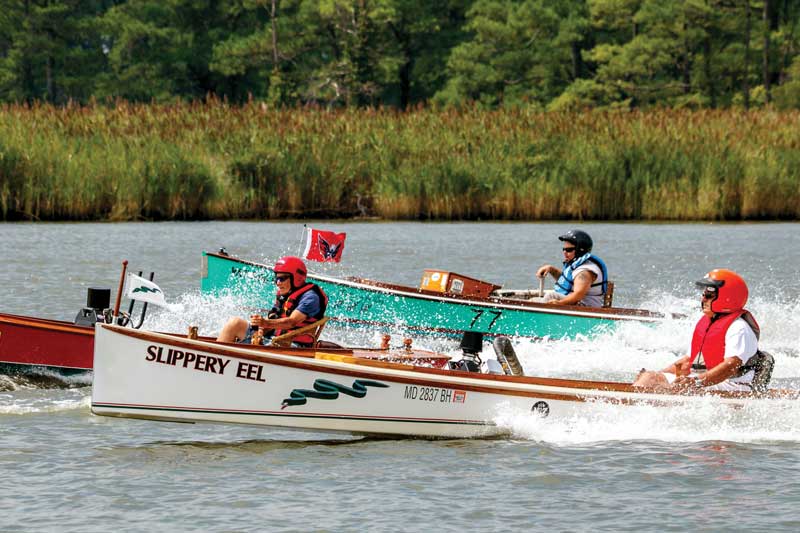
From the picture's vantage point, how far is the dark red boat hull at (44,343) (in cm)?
1426

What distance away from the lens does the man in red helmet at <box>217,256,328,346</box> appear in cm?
1285

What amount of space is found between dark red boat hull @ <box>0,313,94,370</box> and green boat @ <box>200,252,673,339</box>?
5372 mm

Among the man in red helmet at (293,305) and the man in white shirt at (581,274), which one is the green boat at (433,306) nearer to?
the man in white shirt at (581,274)

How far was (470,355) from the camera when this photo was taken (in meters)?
12.4

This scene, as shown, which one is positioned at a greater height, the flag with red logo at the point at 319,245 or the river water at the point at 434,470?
the flag with red logo at the point at 319,245

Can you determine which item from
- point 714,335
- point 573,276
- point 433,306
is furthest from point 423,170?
point 714,335

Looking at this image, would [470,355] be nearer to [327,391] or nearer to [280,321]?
[327,391]

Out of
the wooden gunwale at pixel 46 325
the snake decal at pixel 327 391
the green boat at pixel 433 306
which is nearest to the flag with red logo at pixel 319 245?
the green boat at pixel 433 306

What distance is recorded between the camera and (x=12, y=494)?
33.2 feet

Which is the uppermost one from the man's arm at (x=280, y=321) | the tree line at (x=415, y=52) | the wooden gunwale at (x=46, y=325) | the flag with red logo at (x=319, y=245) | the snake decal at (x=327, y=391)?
the tree line at (x=415, y=52)

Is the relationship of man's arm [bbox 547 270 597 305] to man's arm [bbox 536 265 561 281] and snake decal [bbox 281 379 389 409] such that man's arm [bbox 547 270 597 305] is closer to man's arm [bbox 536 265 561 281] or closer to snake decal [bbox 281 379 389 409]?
man's arm [bbox 536 265 561 281]

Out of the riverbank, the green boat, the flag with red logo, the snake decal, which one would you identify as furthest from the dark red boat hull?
the riverbank

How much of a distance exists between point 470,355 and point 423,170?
20676 mm

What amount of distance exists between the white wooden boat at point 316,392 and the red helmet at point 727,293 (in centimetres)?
70
